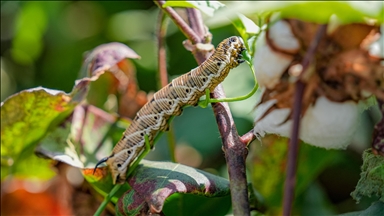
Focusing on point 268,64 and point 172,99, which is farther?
point 172,99

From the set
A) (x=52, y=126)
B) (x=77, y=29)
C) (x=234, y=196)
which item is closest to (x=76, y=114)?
(x=52, y=126)

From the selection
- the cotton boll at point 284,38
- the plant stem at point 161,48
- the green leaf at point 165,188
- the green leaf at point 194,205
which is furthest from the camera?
the plant stem at point 161,48

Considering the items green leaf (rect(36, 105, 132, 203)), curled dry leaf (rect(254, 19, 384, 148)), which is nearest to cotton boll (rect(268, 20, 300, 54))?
curled dry leaf (rect(254, 19, 384, 148))

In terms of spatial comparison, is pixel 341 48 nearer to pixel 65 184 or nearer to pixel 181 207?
pixel 181 207

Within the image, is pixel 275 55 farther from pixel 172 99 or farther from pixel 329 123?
pixel 172 99

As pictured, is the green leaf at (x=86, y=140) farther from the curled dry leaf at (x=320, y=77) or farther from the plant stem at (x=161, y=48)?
the curled dry leaf at (x=320, y=77)

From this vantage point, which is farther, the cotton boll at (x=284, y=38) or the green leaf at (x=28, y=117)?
the green leaf at (x=28, y=117)

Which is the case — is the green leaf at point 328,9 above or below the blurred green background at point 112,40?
above

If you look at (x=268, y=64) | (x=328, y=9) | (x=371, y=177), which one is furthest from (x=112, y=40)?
(x=328, y=9)

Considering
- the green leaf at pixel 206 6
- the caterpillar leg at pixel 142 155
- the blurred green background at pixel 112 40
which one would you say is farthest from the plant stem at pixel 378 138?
the blurred green background at pixel 112 40
